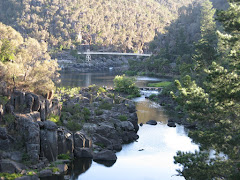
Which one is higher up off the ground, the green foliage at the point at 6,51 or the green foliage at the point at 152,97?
the green foliage at the point at 6,51

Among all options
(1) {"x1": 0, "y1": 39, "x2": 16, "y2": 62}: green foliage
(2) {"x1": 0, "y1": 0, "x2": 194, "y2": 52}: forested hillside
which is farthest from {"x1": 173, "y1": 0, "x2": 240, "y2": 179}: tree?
(2) {"x1": 0, "y1": 0, "x2": 194, "y2": 52}: forested hillside

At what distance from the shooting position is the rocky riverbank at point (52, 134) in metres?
26.2

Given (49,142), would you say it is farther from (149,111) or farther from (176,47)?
(176,47)

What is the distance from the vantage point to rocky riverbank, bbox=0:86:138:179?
26203 mm

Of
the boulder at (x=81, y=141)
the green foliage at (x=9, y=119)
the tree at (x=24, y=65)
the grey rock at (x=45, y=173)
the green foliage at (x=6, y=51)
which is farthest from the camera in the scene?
the green foliage at (x=6, y=51)

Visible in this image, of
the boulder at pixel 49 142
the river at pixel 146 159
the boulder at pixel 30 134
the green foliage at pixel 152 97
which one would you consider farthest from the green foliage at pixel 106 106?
the green foliage at pixel 152 97

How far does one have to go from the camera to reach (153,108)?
5494 cm

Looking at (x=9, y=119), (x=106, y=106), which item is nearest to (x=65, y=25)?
(x=106, y=106)

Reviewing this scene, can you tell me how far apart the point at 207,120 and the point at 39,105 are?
17736mm

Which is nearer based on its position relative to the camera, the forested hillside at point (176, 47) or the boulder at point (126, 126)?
the boulder at point (126, 126)

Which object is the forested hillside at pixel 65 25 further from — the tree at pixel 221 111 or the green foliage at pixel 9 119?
the tree at pixel 221 111

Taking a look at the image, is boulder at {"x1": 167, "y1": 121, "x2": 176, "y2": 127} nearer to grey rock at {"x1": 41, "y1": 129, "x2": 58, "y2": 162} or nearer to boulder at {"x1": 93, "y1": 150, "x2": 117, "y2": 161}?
boulder at {"x1": 93, "y1": 150, "x2": 117, "y2": 161}

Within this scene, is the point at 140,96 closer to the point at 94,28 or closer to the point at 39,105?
the point at 39,105

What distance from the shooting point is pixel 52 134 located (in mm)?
28562
